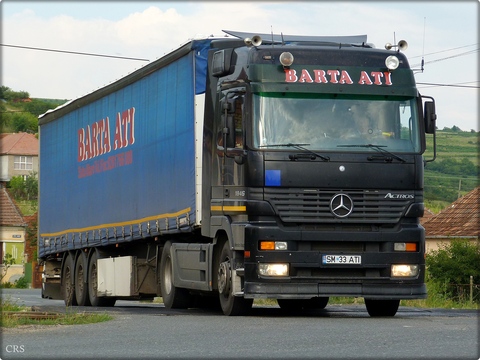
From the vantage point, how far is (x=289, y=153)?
1561 centimetres

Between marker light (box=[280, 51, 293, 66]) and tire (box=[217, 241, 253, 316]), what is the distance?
260 centimetres

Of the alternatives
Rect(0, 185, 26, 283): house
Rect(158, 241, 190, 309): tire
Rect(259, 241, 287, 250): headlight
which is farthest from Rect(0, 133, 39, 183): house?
Rect(259, 241, 287, 250): headlight

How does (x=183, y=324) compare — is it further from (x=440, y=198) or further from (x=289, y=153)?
(x=440, y=198)

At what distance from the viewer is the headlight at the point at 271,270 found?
15.7m

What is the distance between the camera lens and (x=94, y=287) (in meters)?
24.2

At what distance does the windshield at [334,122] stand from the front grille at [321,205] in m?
0.60

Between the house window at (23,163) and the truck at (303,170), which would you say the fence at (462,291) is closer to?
the truck at (303,170)

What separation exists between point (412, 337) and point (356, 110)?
4.19 m

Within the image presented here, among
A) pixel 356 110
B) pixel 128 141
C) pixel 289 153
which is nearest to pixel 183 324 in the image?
pixel 289 153

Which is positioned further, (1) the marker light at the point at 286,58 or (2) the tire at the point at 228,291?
(2) the tire at the point at 228,291

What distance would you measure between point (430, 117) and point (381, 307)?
298 cm

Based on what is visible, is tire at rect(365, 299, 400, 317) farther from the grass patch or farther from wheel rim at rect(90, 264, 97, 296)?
wheel rim at rect(90, 264, 97, 296)

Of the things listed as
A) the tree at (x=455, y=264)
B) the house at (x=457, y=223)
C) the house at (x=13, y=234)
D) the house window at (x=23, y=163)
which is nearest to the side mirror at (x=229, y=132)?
the tree at (x=455, y=264)

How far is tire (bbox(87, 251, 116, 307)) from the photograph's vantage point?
2405 centimetres
